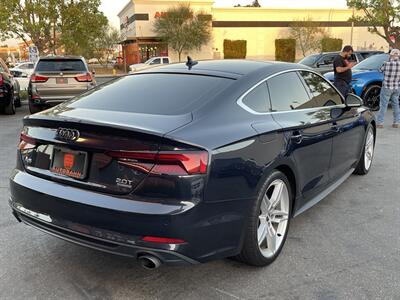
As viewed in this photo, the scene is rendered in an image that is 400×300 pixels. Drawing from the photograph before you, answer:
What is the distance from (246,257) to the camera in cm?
318

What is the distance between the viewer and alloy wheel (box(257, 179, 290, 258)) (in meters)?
3.29

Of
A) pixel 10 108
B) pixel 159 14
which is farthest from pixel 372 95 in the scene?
pixel 159 14

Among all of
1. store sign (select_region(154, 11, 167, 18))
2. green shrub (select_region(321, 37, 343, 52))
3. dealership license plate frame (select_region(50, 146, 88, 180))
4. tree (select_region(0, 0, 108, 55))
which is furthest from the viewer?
green shrub (select_region(321, 37, 343, 52))

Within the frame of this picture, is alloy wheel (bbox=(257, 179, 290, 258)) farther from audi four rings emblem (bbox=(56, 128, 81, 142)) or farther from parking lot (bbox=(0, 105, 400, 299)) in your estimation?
audi four rings emblem (bbox=(56, 128, 81, 142))

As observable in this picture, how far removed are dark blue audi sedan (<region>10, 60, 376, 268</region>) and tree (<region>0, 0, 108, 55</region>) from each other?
68.0ft

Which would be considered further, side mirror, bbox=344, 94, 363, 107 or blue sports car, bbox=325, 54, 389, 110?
blue sports car, bbox=325, 54, 389, 110

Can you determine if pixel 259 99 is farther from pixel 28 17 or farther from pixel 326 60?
pixel 28 17

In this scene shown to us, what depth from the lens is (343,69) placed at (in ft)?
32.1

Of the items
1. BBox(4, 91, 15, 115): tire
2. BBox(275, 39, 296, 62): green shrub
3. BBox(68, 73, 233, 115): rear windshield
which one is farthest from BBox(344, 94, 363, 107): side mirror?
BBox(275, 39, 296, 62): green shrub

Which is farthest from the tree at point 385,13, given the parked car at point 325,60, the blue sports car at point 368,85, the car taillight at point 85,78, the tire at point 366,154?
the tire at point 366,154

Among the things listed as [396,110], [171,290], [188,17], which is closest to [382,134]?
[396,110]

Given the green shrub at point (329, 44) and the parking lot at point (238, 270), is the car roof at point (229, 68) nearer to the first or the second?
the parking lot at point (238, 270)

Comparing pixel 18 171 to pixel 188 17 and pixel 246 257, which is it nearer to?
pixel 246 257

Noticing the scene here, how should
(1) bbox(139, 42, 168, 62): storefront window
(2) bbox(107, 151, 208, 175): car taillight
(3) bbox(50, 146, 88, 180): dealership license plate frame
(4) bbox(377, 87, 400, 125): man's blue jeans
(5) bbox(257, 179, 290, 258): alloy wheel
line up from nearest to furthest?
(2) bbox(107, 151, 208, 175): car taillight < (3) bbox(50, 146, 88, 180): dealership license plate frame < (5) bbox(257, 179, 290, 258): alloy wheel < (4) bbox(377, 87, 400, 125): man's blue jeans < (1) bbox(139, 42, 168, 62): storefront window
